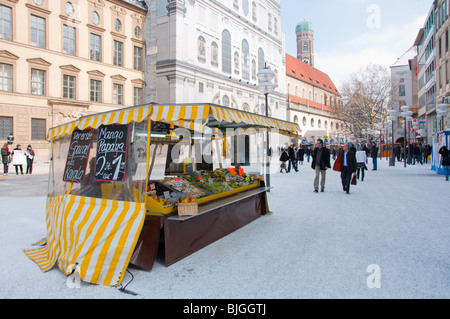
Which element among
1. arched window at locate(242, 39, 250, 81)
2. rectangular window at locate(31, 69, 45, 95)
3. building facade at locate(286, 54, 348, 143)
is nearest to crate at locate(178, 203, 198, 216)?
rectangular window at locate(31, 69, 45, 95)

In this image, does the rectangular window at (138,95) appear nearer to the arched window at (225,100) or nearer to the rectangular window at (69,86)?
the rectangular window at (69,86)

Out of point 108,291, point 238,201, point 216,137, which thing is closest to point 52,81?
point 216,137

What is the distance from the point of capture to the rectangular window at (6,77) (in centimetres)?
2656

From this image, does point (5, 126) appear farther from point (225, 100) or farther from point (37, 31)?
point (225, 100)

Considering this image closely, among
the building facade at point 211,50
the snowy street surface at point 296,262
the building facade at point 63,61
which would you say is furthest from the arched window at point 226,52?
the snowy street surface at point 296,262

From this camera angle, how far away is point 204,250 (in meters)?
5.64

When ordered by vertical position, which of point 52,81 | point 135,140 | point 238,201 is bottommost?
point 238,201

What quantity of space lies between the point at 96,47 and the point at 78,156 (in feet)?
101

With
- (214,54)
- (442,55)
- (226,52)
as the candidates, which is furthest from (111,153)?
(226,52)

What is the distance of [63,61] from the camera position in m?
30.2

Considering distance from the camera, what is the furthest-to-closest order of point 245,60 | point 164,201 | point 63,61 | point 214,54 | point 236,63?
point 245,60 → point 236,63 → point 214,54 → point 63,61 → point 164,201

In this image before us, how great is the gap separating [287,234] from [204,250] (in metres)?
1.86
